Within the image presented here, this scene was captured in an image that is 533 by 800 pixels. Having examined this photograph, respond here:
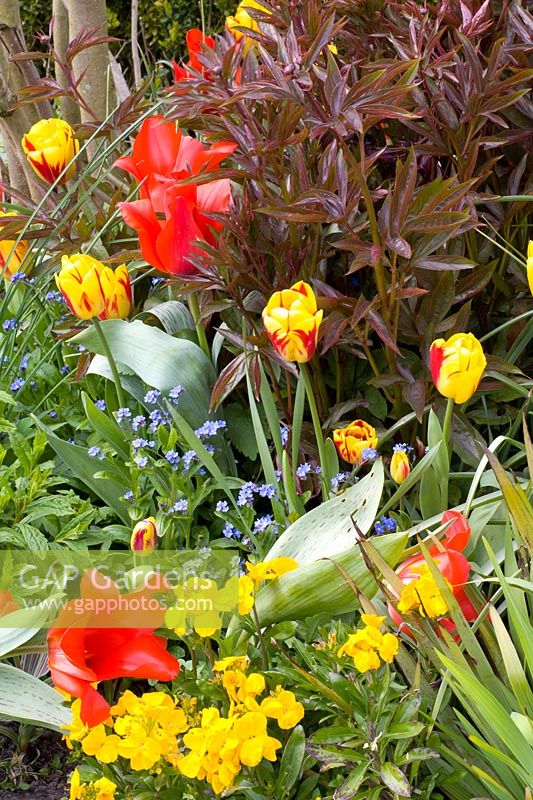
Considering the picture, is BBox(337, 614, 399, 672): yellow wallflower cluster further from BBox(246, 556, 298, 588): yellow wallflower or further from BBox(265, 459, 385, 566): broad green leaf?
BBox(265, 459, 385, 566): broad green leaf

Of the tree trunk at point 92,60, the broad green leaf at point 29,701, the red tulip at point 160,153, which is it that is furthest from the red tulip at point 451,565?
the tree trunk at point 92,60

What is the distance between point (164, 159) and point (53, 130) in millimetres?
363

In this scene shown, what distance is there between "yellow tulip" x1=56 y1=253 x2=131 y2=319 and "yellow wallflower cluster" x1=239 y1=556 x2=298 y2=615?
594mm

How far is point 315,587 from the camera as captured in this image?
1.27 meters

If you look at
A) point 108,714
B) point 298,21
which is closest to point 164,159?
point 298,21

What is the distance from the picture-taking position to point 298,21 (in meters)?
1.66

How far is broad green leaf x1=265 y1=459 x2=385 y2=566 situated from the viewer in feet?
4.50

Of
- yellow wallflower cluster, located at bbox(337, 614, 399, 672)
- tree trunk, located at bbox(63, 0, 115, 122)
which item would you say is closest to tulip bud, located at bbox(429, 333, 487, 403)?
yellow wallflower cluster, located at bbox(337, 614, 399, 672)

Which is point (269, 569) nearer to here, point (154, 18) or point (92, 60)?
point (92, 60)

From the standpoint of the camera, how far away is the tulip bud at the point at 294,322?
133 cm

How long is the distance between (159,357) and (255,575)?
665 mm

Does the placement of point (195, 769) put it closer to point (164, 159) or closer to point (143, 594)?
point (143, 594)

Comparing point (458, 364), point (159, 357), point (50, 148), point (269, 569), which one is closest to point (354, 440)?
point (458, 364)

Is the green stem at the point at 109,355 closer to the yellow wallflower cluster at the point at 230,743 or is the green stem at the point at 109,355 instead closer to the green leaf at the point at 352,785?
the yellow wallflower cluster at the point at 230,743
